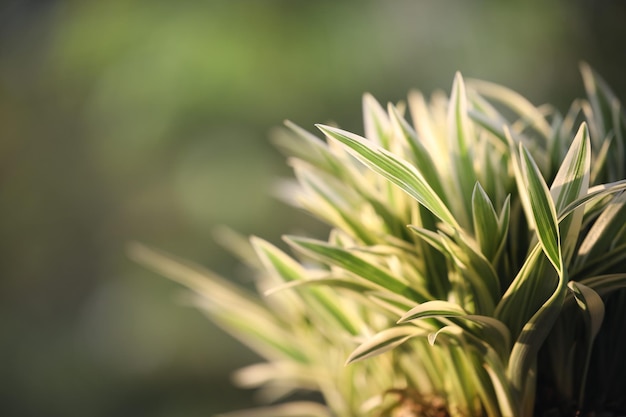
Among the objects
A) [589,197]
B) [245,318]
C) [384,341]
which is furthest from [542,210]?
[245,318]

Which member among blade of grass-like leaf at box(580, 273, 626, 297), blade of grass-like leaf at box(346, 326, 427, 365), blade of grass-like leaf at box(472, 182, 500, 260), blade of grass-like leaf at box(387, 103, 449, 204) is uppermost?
blade of grass-like leaf at box(387, 103, 449, 204)

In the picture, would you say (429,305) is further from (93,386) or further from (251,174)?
(93,386)

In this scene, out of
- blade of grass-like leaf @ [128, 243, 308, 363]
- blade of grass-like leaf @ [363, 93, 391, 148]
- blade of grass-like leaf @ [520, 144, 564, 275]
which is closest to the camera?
blade of grass-like leaf @ [520, 144, 564, 275]

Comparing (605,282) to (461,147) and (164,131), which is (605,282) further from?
(164,131)

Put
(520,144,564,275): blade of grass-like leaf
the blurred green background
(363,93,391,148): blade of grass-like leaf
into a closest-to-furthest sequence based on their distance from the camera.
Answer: (520,144,564,275): blade of grass-like leaf
(363,93,391,148): blade of grass-like leaf
the blurred green background

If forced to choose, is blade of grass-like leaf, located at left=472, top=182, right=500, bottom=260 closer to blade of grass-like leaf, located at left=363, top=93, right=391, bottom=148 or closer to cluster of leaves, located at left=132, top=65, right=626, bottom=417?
cluster of leaves, located at left=132, top=65, right=626, bottom=417

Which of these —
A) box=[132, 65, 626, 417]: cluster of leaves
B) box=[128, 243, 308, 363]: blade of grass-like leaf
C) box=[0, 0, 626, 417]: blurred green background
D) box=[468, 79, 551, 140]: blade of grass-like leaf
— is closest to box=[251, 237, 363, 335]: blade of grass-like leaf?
box=[132, 65, 626, 417]: cluster of leaves
